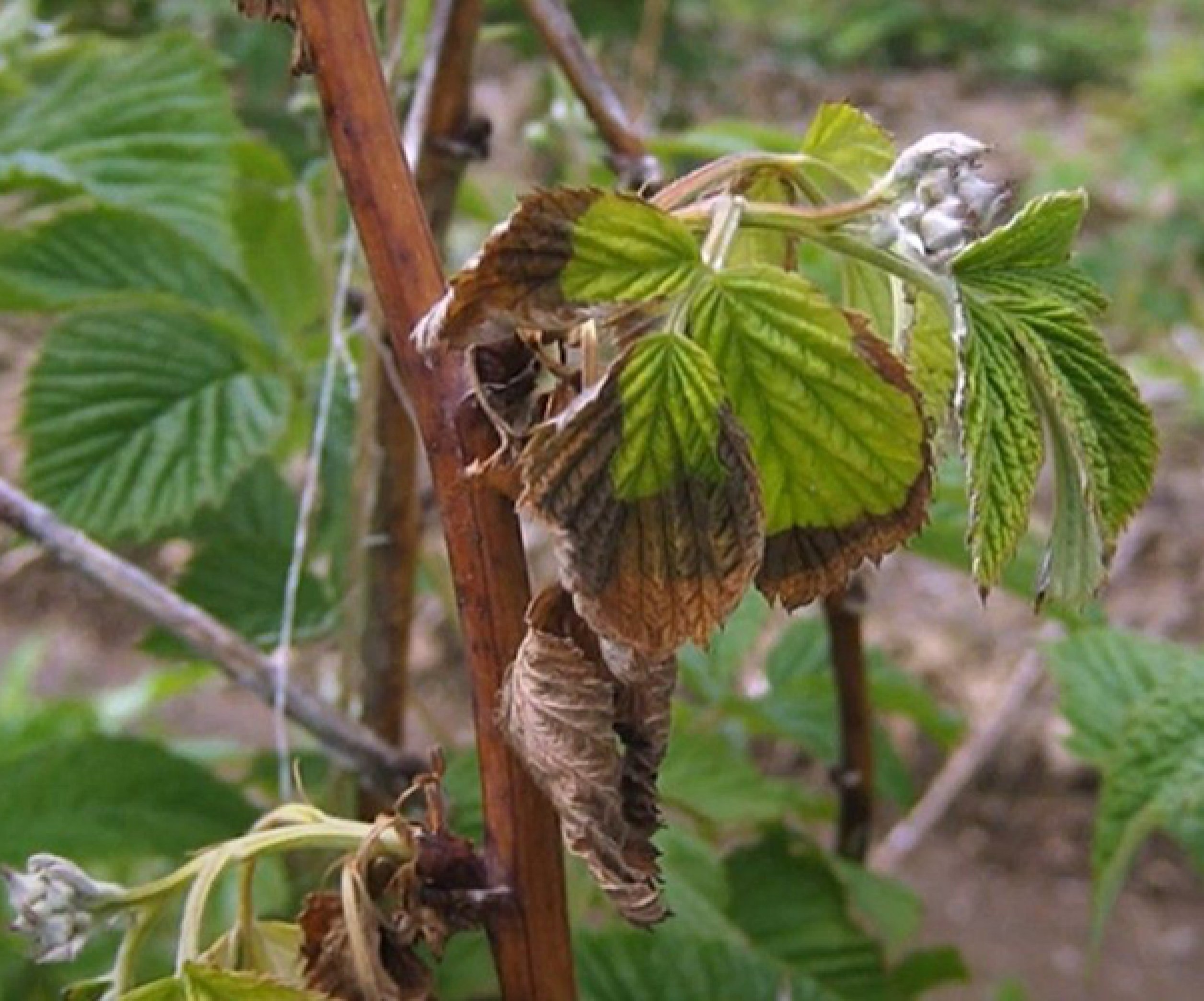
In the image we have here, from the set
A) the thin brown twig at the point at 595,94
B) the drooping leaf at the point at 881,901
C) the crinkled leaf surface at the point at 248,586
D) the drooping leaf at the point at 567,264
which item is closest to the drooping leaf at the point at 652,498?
the drooping leaf at the point at 567,264

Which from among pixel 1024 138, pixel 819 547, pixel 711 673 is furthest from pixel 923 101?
pixel 819 547

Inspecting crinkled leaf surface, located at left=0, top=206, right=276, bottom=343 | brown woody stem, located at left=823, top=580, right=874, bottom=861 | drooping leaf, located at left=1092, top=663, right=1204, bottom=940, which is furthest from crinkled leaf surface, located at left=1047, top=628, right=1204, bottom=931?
crinkled leaf surface, located at left=0, top=206, right=276, bottom=343

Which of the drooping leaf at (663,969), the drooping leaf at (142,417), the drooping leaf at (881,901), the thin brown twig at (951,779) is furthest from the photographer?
the thin brown twig at (951,779)

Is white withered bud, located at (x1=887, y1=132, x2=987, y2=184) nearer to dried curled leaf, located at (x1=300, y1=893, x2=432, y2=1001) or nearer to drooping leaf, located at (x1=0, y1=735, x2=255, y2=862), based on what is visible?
dried curled leaf, located at (x1=300, y1=893, x2=432, y2=1001)

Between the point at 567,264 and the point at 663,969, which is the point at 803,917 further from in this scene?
the point at 567,264

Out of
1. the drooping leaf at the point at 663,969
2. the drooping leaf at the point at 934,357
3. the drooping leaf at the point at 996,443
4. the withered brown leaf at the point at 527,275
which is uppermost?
the withered brown leaf at the point at 527,275

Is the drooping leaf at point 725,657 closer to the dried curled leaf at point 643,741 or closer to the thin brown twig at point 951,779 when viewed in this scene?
the thin brown twig at point 951,779
